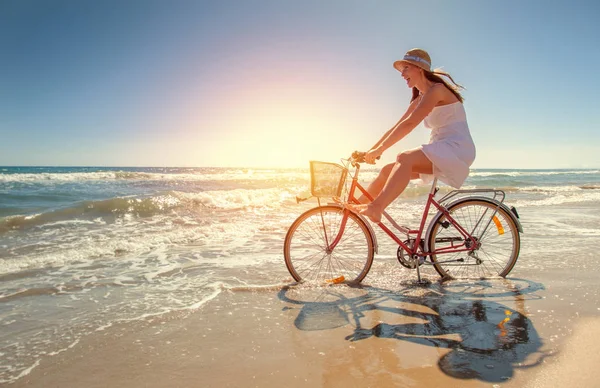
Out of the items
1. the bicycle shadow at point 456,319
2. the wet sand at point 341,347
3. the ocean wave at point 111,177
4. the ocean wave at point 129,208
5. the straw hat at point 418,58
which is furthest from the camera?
the ocean wave at point 111,177

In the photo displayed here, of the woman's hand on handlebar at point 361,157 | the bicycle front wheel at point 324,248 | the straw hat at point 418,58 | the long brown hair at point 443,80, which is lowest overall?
the bicycle front wheel at point 324,248

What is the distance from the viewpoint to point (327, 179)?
4.01 meters

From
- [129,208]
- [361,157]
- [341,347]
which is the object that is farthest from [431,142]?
[129,208]

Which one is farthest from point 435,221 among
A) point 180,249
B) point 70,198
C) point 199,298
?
point 70,198

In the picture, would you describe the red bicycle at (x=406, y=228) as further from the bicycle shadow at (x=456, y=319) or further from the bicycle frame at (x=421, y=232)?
the bicycle shadow at (x=456, y=319)

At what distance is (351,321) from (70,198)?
1470cm

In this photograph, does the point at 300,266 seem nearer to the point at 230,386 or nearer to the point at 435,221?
the point at 435,221

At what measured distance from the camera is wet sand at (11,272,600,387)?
A: 223cm

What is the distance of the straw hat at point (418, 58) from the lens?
3.81m

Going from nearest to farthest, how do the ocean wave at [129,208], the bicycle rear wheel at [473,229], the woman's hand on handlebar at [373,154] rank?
the woman's hand on handlebar at [373,154], the bicycle rear wheel at [473,229], the ocean wave at [129,208]

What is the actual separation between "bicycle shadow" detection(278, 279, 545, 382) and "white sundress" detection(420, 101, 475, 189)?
3.70ft

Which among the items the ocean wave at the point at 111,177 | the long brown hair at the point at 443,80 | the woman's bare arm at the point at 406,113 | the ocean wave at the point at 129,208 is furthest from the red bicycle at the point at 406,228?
the ocean wave at the point at 111,177

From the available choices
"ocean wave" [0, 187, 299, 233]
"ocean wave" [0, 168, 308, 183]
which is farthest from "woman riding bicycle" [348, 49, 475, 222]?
"ocean wave" [0, 168, 308, 183]

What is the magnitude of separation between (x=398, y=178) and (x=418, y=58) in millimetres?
1243
